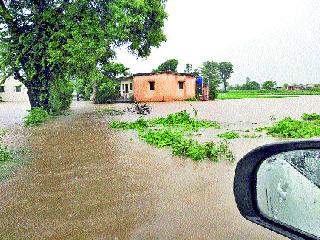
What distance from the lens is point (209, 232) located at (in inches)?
171

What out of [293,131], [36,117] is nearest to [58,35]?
[36,117]

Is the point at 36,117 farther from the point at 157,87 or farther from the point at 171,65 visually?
the point at 171,65

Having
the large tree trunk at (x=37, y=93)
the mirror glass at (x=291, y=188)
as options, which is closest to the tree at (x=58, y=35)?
the large tree trunk at (x=37, y=93)

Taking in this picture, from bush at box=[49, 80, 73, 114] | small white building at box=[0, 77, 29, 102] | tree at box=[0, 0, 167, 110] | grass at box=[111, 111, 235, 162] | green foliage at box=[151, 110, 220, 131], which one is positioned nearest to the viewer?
grass at box=[111, 111, 235, 162]

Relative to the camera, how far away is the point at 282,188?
4.16 ft

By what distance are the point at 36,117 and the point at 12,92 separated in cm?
3844

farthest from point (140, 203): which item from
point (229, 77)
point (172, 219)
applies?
point (229, 77)

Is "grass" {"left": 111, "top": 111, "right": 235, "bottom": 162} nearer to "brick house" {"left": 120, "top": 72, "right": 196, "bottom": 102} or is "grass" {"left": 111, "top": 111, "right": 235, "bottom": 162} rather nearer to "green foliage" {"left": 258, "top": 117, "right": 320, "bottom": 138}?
"green foliage" {"left": 258, "top": 117, "right": 320, "bottom": 138}

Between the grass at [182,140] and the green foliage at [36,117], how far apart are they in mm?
4968

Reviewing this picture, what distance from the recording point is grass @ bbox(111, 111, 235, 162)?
854 cm

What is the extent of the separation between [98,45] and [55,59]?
2253 mm

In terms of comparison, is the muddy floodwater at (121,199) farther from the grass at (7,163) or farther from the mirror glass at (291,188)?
the mirror glass at (291,188)

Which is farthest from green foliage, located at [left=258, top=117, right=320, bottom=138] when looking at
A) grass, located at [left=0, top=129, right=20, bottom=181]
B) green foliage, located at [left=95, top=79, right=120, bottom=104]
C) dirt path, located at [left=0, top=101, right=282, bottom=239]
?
green foliage, located at [left=95, top=79, right=120, bottom=104]

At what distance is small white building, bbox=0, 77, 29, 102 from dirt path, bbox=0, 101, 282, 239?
4786cm
